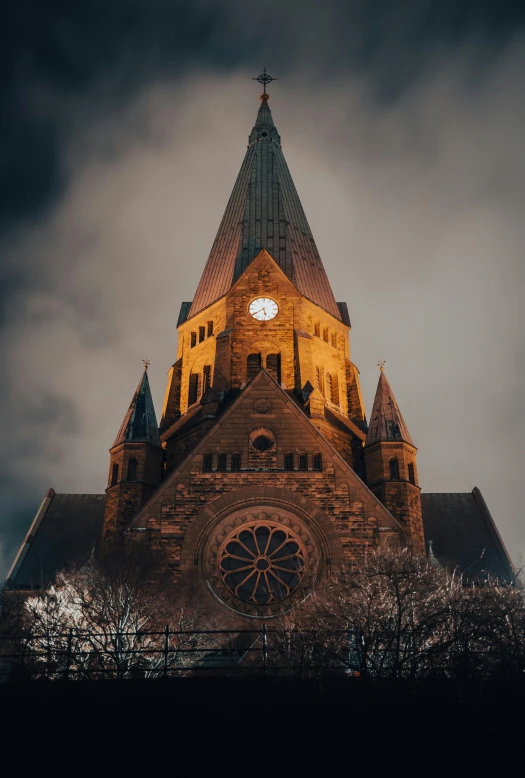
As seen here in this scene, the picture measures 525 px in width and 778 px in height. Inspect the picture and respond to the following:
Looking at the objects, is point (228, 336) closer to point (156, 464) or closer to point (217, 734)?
point (156, 464)

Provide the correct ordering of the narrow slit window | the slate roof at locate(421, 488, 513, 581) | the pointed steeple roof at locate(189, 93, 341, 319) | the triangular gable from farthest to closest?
1. the pointed steeple roof at locate(189, 93, 341, 319)
2. the narrow slit window
3. the slate roof at locate(421, 488, 513, 581)
4. the triangular gable

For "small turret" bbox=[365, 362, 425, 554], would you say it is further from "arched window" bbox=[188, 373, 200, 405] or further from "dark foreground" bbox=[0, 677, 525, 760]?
"dark foreground" bbox=[0, 677, 525, 760]

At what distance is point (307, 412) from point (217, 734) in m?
26.9

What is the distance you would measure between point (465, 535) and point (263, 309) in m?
18.0

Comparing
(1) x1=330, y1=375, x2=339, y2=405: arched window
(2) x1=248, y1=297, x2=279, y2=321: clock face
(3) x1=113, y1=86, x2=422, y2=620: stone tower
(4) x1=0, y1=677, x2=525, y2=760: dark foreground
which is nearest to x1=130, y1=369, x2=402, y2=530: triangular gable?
(3) x1=113, y1=86, x2=422, y2=620: stone tower

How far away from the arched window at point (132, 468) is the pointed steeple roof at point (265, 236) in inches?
646

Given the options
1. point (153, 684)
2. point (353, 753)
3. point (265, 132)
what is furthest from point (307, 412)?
point (265, 132)

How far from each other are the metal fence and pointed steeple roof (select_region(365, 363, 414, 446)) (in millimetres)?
13006

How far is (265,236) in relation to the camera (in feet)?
193

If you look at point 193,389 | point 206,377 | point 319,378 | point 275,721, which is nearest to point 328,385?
point 319,378

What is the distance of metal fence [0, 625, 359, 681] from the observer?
24547mm

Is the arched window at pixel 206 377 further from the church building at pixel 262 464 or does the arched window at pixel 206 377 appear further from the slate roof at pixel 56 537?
the slate roof at pixel 56 537

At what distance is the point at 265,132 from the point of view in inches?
2766

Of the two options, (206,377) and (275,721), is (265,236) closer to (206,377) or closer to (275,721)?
(206,377)
